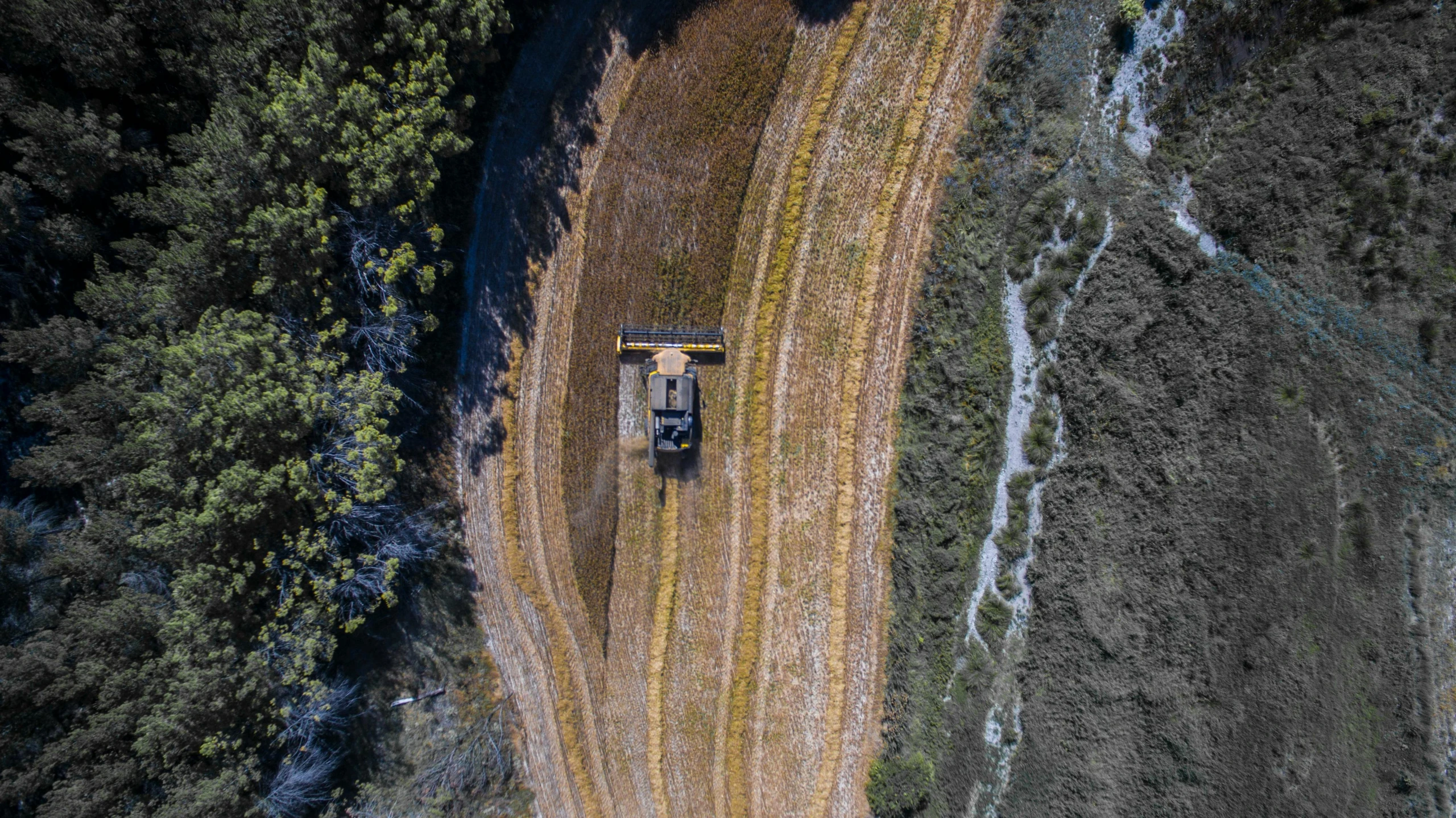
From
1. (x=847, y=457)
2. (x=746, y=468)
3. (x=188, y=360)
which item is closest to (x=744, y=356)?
(x=746, y=468)

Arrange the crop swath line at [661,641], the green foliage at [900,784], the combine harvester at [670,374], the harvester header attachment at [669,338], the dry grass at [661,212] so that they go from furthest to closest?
1. the crop swath line at [661,641]
2. the harvester header attachment at [669,338]
3. the dry grass at [661,212]
4. the combine harvester at [670,374]
5. the green foliage at [900,784]

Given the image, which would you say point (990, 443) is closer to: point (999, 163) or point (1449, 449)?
point (999, 163)

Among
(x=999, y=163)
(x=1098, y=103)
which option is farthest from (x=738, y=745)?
(x=1098, y=103)

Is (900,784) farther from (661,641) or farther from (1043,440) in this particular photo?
(1043,440)

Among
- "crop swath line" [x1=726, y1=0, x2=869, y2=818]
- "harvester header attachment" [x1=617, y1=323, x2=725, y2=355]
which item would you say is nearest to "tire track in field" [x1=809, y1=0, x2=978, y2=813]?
"crop swath line" [x1=726, y1=0, x2=869, y2=818]

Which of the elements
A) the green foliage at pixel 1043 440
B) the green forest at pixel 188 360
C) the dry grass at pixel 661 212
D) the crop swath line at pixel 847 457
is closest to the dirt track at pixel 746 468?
the crop swath line at pixel 847 457

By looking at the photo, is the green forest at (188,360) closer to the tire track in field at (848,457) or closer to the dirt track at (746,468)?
the dirt track at (746,468)
